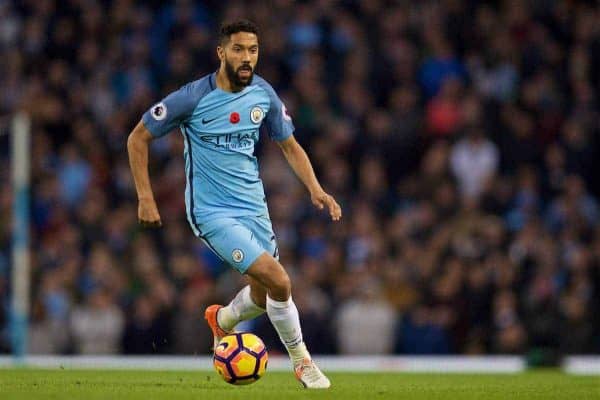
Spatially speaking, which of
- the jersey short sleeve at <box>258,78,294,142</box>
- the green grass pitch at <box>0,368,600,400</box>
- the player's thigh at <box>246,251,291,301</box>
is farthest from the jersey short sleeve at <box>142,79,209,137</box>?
the green grass pitch at <box>0,368,600,400</box>

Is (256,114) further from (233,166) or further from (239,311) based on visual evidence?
(239,311)

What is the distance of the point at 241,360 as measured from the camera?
32.7 feet

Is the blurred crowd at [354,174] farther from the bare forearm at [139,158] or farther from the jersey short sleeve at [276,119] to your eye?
the bare forearm at [139,158]

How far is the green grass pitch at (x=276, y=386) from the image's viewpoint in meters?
9.48

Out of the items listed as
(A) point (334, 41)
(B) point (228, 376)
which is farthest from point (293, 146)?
(A) point (334, 41)

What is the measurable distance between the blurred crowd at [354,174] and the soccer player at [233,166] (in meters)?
6.89

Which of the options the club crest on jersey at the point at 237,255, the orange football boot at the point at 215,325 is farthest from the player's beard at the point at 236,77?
the orange football boot at the point at 215,325

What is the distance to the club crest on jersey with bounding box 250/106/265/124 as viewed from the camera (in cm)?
1034

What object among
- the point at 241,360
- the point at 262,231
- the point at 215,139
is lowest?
the point at 241,360

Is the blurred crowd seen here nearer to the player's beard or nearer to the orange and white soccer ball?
the orange and white soccer ball

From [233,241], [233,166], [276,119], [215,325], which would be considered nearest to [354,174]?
[215,325]

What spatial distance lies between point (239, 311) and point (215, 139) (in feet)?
4.72

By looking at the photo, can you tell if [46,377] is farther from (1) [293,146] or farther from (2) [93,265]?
(2) [93,265]

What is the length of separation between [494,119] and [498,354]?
3486 mm
